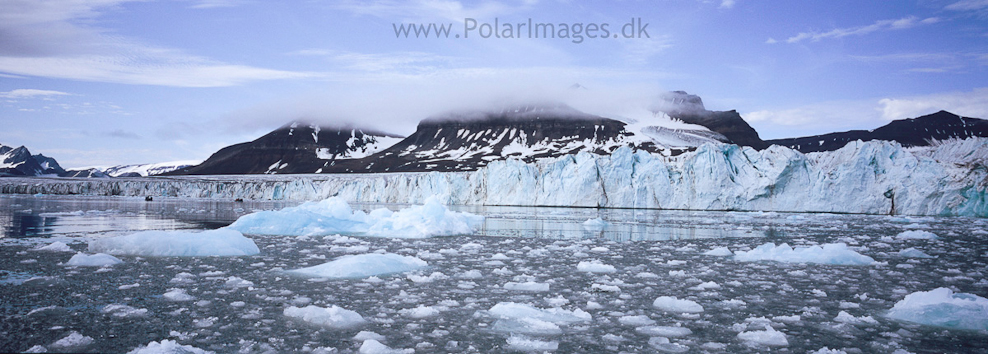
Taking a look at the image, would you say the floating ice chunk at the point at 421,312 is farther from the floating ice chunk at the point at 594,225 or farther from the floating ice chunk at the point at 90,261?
the floating ice chunk at the point at 594,225

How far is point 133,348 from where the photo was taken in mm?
3639

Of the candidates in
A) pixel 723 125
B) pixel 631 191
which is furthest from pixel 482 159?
pixel 631 191

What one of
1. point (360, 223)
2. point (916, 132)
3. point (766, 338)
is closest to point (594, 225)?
point (360, 223)

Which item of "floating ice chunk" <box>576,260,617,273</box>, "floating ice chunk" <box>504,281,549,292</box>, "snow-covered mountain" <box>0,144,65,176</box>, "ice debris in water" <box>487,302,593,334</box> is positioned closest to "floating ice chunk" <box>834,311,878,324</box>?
"ice debris in water" <box>487,302,593,334</box>

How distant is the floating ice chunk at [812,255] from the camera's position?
28.8 feet

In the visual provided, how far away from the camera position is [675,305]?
5.32 meters

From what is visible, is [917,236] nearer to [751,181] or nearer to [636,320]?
[636,320]

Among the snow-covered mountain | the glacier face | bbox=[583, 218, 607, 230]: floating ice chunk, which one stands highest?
the snow-covered mountain

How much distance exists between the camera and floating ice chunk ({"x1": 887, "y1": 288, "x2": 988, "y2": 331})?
466 centimetres

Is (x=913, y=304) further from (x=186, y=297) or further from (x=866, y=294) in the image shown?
(x=186, y=297)

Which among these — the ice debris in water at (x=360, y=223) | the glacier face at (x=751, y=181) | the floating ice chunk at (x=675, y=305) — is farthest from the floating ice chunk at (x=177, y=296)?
the glacier face at (x=751, y=181)

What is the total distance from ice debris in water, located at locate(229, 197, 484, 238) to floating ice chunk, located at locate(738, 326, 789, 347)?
10.6 meters

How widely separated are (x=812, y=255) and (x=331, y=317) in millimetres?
8139

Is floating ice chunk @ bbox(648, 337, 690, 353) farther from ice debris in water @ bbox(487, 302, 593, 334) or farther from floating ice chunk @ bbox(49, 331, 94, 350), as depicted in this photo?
floating ice chunk @ bbox(49, 331, 94, 350)
